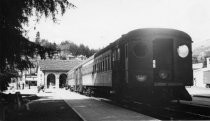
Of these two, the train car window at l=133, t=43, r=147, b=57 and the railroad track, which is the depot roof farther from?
the train car window at l=133, t=43, r=147, b=57

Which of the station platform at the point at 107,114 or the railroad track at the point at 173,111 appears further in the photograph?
the railroad track at the point at 173,111

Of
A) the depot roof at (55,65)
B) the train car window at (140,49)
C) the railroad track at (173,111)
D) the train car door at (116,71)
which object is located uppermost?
the depot roof at (55,65)

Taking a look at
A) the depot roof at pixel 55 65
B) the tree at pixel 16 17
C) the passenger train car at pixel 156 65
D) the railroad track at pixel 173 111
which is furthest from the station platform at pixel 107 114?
the depot roof at pixel 55 65

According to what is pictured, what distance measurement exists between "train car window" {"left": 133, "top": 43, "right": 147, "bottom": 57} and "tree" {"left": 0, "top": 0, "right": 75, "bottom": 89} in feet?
11.6

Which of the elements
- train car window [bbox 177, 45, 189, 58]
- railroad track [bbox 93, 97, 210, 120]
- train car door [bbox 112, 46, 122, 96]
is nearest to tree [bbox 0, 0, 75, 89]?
train car door [bbox 112, 46, 122, 96]

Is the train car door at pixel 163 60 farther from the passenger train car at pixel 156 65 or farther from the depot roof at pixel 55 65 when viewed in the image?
the depot roof at pixel 55 65

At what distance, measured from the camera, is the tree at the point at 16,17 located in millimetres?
A: 11625

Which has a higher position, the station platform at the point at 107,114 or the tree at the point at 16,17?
the tree at the point at 16,17

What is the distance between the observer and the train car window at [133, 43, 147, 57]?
1470cm

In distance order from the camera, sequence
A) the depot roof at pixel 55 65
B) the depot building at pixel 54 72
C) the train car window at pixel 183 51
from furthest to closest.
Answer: the depot roof at pixel 55 65 → the depot building at pixel 54 72 → the train car window at pixel 183 51

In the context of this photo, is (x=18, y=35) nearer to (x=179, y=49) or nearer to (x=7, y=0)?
(x=7, y=0)

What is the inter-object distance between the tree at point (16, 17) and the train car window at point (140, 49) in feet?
11.6

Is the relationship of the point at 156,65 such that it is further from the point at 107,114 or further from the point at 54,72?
the point at 54,72

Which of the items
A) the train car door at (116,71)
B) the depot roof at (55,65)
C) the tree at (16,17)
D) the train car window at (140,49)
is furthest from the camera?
the depot roof at (55,65)
